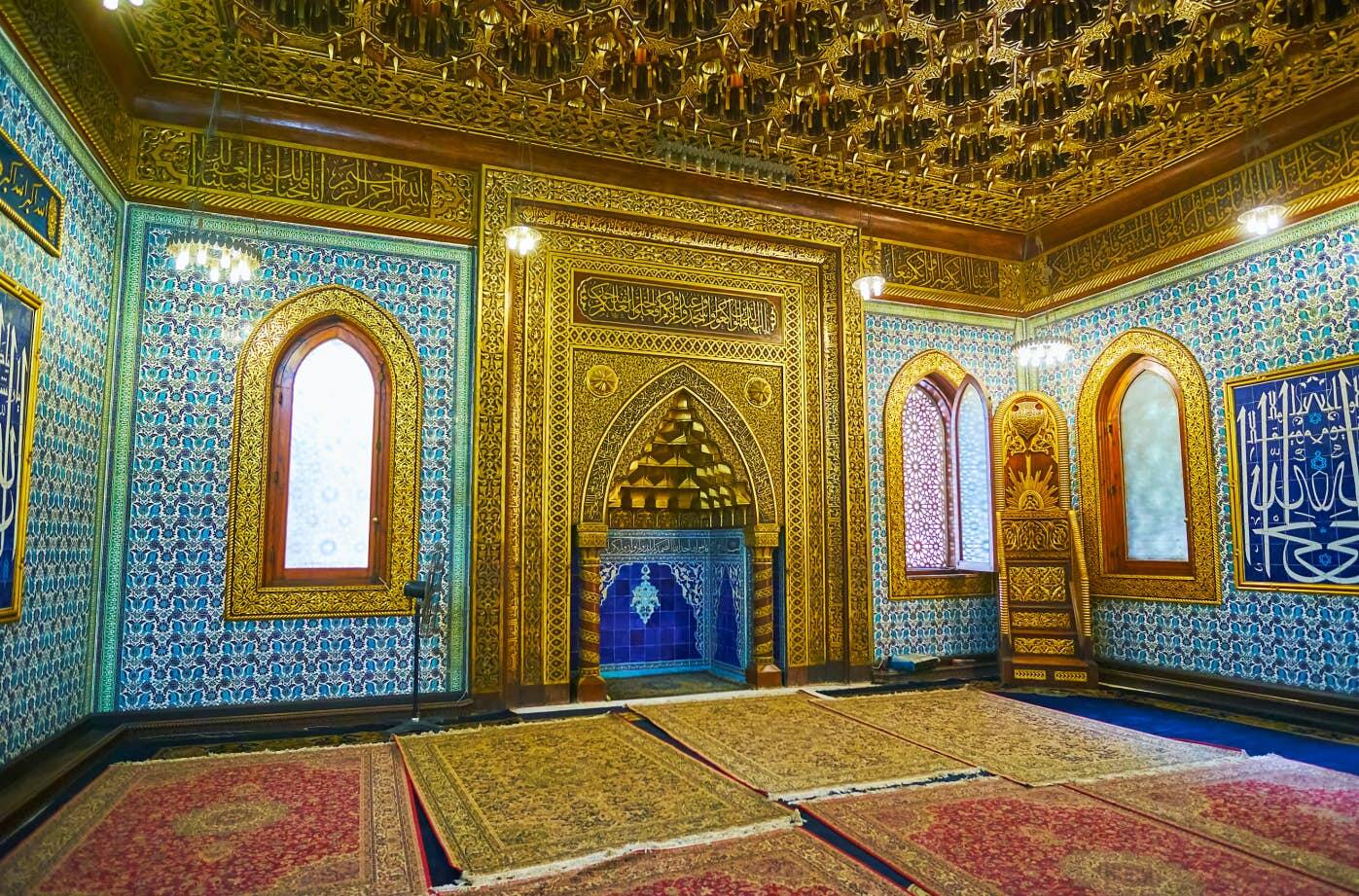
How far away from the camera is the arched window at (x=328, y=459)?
15.5ft

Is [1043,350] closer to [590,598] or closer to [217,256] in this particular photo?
[590,598]

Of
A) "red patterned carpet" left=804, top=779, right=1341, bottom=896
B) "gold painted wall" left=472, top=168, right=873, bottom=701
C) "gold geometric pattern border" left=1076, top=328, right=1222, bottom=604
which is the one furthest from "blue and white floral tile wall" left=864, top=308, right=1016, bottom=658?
"red patterned carpet" left=804, top=779, right=1341, bottom=896

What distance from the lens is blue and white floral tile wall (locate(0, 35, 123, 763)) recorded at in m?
3.21

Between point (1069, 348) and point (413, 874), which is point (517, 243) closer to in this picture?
point (413, 874)

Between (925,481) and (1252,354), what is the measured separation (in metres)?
2.24

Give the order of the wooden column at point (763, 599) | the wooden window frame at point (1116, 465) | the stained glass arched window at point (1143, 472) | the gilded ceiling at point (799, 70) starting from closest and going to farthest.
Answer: the gilded ceiling at point (799, 70)
the stained glass arched window at point (1143, 472)
the wooden column at point (763, 599)
the wooden window frame at point (1116, 465)

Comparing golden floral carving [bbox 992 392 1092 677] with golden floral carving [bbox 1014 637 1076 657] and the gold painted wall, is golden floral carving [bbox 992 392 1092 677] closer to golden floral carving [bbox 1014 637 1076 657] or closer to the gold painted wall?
golden floral carving [bbox 1014 637 1076 657]

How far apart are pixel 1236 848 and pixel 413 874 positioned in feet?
8.25

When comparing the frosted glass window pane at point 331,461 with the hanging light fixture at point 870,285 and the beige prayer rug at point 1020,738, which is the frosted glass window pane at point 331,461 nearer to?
the beige prayer rug at point 1020,738

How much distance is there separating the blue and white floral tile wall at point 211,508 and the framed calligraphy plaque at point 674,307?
3.81ft

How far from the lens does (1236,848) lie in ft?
8.65

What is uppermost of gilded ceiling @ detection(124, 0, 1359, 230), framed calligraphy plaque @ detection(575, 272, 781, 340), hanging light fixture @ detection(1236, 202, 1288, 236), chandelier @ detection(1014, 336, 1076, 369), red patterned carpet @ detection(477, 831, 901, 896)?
gilded ceiling @ detection(124, 0, 1359, 230)

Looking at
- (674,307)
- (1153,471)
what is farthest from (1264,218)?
(674,307)

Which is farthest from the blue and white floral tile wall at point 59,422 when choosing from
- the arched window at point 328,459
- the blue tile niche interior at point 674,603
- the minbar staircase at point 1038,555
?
the minbar staircase at point 1038,555
